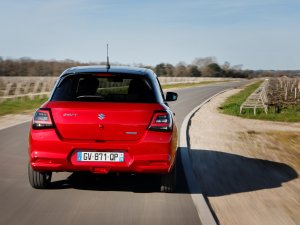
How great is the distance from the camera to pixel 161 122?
5930 millimetres

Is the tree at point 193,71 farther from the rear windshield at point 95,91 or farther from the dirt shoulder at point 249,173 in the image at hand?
the rear windshield at point 95,91

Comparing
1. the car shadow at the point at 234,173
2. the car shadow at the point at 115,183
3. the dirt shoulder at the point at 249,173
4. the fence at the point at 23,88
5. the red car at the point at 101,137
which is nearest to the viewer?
the dirt shoulder at the point at 249,173

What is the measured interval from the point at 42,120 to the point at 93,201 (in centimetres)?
113

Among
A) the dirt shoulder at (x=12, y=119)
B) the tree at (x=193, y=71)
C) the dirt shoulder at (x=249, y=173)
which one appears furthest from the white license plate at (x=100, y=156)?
the tree at (x=193, y=71)

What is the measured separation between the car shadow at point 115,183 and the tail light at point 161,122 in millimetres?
1023

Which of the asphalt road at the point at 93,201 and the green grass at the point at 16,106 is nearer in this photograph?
the asphalt road at the point at 93,201

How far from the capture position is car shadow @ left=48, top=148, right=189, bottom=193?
6.61m

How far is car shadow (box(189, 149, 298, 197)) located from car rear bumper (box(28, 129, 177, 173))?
104 cm

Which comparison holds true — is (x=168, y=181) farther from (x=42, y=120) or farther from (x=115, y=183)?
(x=42, y=120)

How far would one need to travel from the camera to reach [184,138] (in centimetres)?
1250

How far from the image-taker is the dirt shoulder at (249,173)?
5566 millimetres

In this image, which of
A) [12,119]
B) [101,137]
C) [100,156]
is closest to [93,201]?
[100,156]

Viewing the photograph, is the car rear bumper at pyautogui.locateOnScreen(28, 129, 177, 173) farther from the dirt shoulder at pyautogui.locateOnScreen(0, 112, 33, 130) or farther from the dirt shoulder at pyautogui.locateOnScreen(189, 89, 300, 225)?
the dirt shoulder at pyautogui.locateOnScreen(0, 112, 33, 130)

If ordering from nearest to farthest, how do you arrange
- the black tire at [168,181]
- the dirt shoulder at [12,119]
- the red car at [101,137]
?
the red car at [101,137]
the black tire at [168,181]
the dirt shoulder at [12,119]
